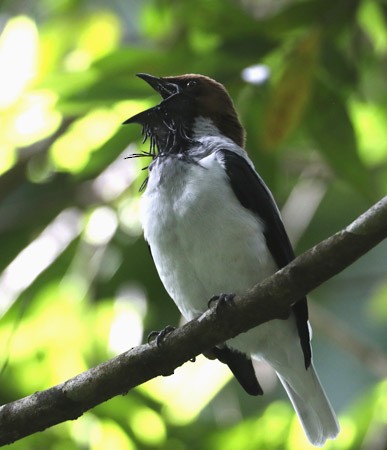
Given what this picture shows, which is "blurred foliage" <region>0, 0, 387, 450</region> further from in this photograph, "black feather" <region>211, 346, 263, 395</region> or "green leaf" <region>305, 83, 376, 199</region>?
"black feather" <region>211, 346, 263, 395</region>

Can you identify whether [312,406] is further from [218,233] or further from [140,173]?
[140,173]

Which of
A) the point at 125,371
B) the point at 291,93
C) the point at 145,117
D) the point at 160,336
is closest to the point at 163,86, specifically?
the point at 145,117

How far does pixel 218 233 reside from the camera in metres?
3.63

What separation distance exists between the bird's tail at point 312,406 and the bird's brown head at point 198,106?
1130 mm

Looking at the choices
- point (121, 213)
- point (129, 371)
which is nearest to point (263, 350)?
point (129, 371)

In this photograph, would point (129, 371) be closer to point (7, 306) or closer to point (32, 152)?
point (7, 306)

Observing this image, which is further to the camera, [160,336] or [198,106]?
[198,106]

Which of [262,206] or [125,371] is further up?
[125,371]

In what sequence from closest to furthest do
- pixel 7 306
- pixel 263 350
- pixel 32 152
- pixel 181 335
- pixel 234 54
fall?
pixel 181 335 < pixel 263 350 < pixel 234 54 < pixel 7 306 < pixel 32 152

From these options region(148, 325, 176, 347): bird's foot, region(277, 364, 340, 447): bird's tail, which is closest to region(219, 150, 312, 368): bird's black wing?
region(277, 364, 340, 447): bird's tail

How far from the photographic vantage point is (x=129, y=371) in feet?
10.0

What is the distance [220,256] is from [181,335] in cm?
66

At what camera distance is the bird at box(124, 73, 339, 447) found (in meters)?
3.67

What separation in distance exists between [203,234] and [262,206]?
31 cm
